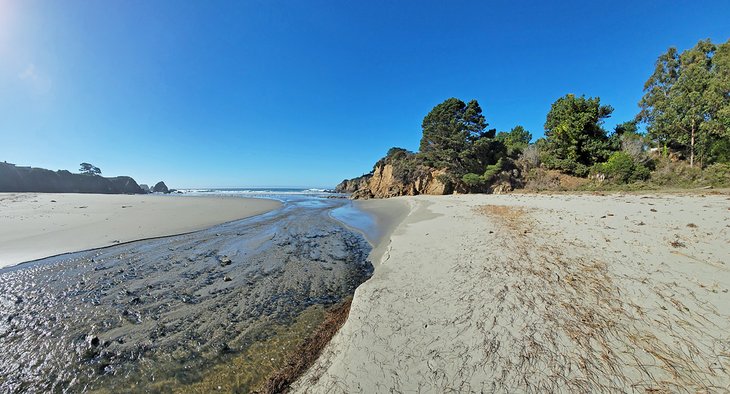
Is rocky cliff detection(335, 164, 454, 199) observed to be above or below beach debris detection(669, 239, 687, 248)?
above

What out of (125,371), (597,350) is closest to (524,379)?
(597,350)

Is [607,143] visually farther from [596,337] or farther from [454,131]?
[596,337]

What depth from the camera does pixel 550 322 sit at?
2.92m

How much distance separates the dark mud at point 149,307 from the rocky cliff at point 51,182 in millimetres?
59573

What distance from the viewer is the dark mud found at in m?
3.18

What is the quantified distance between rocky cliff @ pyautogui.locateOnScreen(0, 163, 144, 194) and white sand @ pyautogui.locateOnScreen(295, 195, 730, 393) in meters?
68.9

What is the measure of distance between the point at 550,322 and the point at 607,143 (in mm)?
32614

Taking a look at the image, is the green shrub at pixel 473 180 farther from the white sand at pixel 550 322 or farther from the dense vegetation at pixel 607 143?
the white sand at pixel 550 322

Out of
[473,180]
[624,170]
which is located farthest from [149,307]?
[624,170]

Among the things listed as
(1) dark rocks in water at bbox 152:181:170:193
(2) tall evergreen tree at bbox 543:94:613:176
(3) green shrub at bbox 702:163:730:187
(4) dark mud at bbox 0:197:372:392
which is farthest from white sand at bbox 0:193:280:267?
(1) dark rocks in water at bbox 152:181:170:193

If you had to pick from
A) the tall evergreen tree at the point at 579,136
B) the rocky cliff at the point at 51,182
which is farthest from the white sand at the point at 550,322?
the rocky cliff at the point at 51,182

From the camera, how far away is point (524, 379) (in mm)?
2260

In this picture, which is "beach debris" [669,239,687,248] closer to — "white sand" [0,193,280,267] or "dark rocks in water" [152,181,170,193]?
"white sand" [0,193,280,267]

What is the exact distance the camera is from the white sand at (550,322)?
2.21 meters
